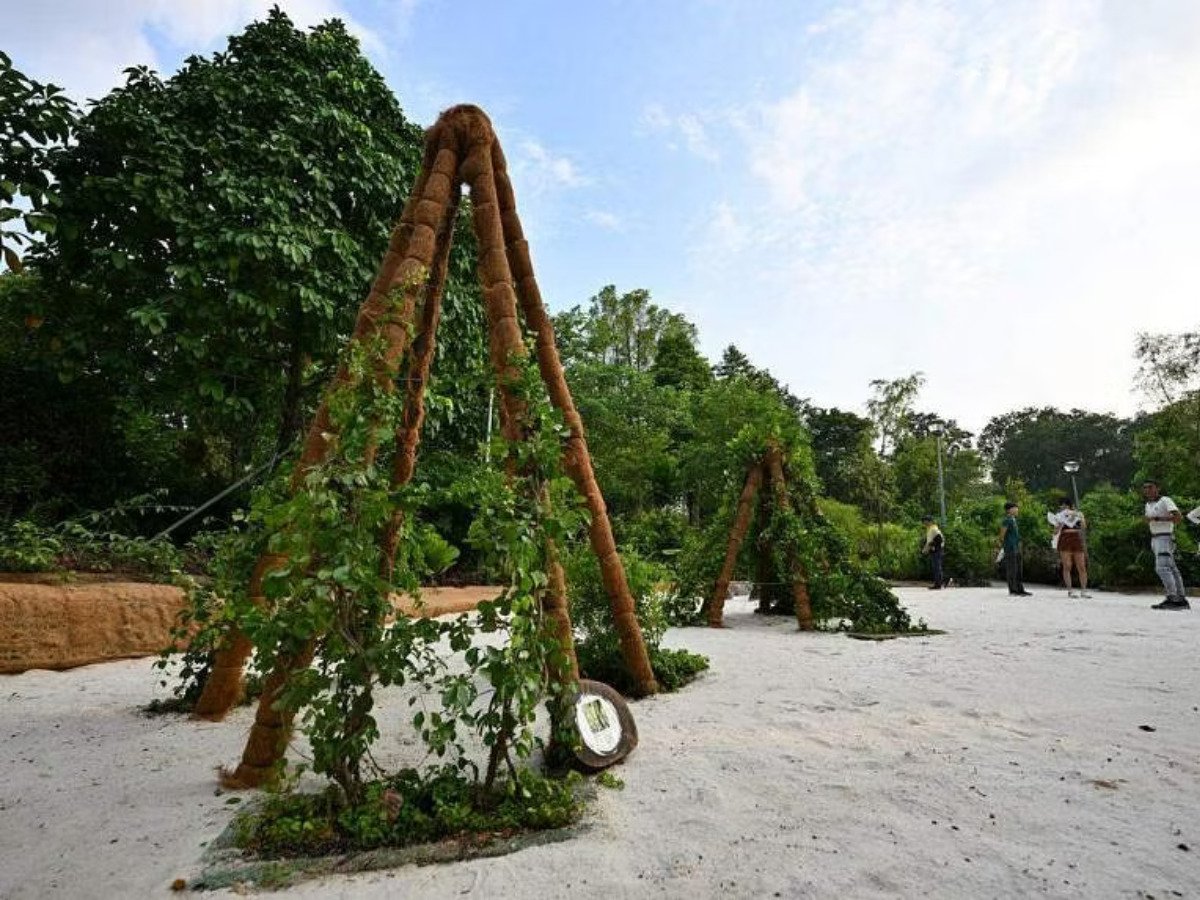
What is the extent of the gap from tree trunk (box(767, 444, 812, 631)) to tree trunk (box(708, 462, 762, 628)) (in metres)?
0.18

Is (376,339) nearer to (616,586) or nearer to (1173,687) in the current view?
(616,586)

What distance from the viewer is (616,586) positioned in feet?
12.6

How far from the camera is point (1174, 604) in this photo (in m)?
8.41

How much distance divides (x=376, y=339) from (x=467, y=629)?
4.03 feet

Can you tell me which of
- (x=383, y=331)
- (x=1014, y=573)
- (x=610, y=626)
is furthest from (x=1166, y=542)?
(x=383, y=331)

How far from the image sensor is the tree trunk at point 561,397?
3.64 m

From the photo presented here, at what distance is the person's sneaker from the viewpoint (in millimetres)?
8359

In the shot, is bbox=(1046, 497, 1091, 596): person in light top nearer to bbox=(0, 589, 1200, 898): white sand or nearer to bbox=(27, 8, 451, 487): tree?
bbox=(0, 589, 1200, 898): white sand

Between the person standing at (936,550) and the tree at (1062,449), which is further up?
the tree at (1062,449)

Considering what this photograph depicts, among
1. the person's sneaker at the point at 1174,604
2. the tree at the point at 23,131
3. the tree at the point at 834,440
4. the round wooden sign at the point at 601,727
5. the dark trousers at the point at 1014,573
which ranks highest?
the tree at the point at 834,440

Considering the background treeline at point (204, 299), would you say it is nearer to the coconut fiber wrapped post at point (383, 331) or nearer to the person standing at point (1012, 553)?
the coconut fiber wrapped post at point (383, 331)

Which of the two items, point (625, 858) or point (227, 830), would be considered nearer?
point (625, 858)

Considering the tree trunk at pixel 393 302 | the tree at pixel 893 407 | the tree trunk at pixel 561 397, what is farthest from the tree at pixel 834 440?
the tree trunk at pixel 393 302

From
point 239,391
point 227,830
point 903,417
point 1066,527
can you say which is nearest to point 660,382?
point 903,417
